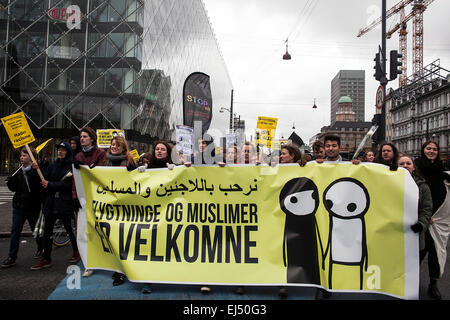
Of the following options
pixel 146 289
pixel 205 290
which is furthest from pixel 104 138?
pixel 205 290

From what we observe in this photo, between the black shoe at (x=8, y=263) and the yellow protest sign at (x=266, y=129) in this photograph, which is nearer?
the black shoe at (x=8, y=263)

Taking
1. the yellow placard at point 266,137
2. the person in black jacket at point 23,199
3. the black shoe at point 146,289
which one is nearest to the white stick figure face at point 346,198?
the black shoe at point 146,289

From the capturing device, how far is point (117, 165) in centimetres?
446

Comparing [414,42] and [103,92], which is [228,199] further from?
[414,42]

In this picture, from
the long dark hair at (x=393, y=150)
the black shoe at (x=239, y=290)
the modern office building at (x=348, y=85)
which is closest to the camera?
the black shoe at (x=239, y=290)

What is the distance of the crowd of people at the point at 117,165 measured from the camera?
3.82 m

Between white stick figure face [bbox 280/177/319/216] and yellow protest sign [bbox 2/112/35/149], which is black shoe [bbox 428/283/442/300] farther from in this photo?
yellow protest sign [bbox 2/112/35/149]

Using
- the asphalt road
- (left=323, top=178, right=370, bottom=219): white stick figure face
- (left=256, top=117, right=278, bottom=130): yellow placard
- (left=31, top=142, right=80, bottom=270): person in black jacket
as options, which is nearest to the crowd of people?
(left=31, top=142, right=80, bottom=270): person in black jacket

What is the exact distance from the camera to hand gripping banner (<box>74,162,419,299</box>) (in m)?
3.35

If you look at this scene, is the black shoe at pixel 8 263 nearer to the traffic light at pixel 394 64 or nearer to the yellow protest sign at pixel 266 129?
the yellow protest sign at pixel 266 129

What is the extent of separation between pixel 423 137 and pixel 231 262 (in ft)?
288

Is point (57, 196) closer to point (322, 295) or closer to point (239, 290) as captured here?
point (239, 290)

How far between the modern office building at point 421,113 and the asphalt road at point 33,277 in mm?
62874

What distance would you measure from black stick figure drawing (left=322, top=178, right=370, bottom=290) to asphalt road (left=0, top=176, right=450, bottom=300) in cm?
115
